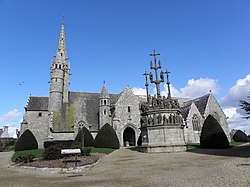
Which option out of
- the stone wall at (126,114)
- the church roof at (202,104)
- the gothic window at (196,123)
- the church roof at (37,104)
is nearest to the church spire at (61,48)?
the church roof at (37,104)

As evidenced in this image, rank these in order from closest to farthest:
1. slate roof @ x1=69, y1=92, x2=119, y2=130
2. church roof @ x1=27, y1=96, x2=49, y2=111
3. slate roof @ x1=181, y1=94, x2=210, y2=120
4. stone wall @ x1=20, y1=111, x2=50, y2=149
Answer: stone wall @ x1=20, y1=111, x2=50, y2=149 < slate roof @ x1=69, y1=92, x2=119, y2=130 < church roof @ x1=27, y1=96, x2=49, y2=111 < slate roof @ x1=181, y1=94, x2=210, y2=120

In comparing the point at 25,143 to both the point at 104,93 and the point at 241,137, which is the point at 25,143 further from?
the point at 241,137

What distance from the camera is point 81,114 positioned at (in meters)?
29.5

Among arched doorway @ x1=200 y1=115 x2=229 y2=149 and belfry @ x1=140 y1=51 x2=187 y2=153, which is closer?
belfry @ x1=140 y1=51 x2=187 y2=153

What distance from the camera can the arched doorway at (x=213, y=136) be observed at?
695 inches

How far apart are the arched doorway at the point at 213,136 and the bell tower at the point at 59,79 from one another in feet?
69.8

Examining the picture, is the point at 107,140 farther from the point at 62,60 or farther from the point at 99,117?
the point at 62,60

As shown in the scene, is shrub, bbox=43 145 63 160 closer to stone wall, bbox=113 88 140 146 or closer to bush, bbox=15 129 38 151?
bush, bbox=15 129 38 151

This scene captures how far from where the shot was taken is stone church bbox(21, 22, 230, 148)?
2807cm

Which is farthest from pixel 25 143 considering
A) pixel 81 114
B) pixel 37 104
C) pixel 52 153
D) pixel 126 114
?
pixel 126 114

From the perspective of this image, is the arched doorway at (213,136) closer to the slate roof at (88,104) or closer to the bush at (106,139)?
the bush at (106,139)

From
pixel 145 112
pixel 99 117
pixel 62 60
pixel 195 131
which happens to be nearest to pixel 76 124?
pixel 99 117

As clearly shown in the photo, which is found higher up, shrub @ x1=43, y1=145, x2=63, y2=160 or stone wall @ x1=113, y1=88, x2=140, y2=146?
stone wall @ x1=113, y1=88, x2=140, y2=146

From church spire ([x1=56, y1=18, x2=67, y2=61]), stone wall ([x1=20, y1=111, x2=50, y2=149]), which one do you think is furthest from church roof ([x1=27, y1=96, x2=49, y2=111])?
church spire ([x1=56, y1=18, x2=67, y2=61])
